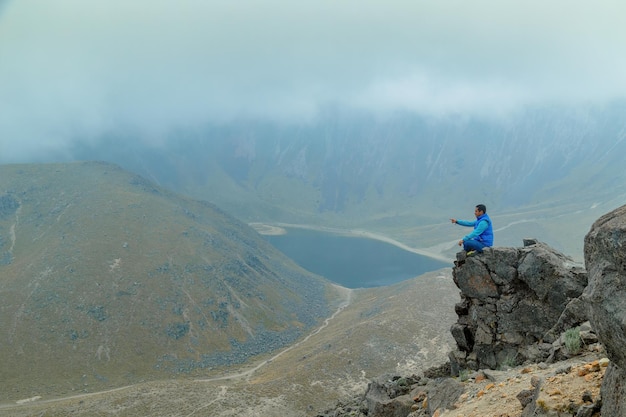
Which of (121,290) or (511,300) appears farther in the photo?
(121,290)

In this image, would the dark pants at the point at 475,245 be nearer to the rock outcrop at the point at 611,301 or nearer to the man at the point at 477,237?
the man at the point at 477,237

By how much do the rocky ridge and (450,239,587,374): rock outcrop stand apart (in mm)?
45

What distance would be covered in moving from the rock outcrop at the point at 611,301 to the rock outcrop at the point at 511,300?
36.2 feet

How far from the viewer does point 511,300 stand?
71.2 ft

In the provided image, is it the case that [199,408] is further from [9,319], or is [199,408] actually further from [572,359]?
[9,319]

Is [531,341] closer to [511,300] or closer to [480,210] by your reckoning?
[511,300]

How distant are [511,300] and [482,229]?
3847 millimetres

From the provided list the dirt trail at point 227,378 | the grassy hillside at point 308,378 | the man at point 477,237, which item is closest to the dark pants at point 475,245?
the man at point 477,237

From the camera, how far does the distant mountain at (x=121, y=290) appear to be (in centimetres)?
9450

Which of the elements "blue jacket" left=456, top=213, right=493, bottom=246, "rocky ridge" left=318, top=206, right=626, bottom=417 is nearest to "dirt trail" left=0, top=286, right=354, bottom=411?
"rocky ridge" left=318, top=206, right=626, bottom=417

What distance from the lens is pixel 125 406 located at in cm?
5916

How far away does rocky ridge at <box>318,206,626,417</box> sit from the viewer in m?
8.57

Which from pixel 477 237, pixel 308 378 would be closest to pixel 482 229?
pixel 477 237

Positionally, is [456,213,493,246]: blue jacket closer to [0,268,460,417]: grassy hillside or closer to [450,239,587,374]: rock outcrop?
[450,239,587,374]: rock outcrop
